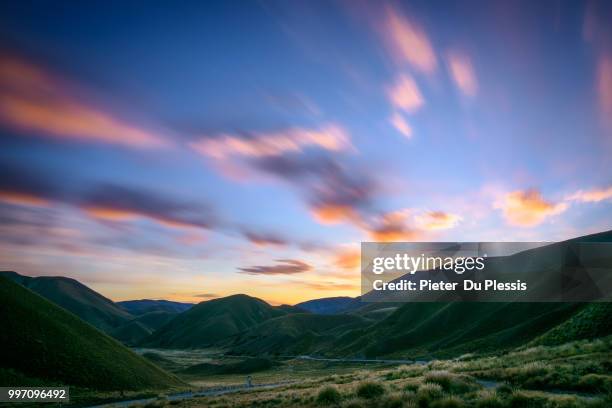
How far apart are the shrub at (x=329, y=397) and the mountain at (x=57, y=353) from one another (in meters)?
50.3

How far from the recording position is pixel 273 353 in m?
190

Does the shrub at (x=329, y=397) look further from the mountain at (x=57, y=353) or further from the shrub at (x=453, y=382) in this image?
the mountain at (x=57, y=353)

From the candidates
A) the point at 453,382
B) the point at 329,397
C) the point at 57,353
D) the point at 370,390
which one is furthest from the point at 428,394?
the point at 57,353

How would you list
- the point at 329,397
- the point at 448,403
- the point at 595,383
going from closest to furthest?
the point at 448,403
the point at 595,383
the point at 329,397

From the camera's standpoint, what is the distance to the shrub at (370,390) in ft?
59.5

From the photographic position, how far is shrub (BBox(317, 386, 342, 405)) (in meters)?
18.4

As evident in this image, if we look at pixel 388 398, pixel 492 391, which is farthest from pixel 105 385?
pixel 492 391

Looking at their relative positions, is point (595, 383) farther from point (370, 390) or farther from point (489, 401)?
point (370, 390)

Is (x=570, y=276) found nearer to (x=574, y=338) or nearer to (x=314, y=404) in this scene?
(x=574, y=338)

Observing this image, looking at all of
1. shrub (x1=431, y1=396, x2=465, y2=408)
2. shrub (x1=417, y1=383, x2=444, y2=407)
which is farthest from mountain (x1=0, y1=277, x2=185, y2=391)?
shrub (x1=431, y1=396, x2=465, y2=408)

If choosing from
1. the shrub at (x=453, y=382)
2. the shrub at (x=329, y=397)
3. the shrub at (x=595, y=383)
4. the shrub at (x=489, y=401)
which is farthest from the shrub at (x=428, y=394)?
the shrub at (x=595, y=383)

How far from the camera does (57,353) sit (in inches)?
2361

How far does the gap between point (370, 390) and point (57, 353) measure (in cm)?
6262

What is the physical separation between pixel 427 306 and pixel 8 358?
5974 inches
